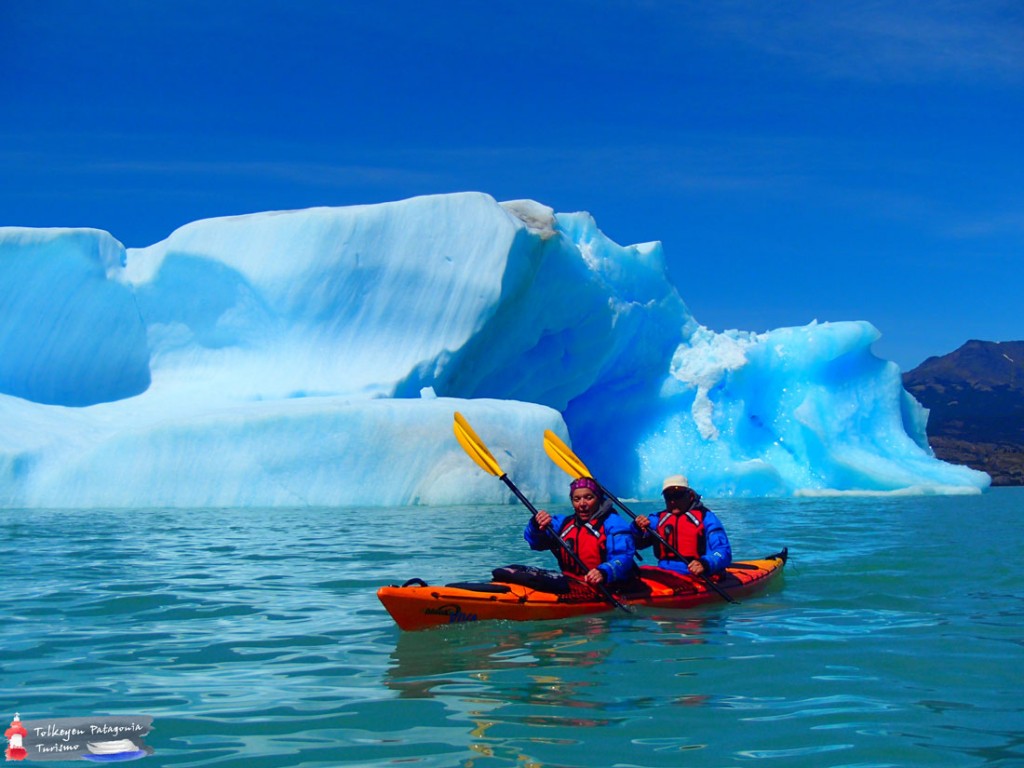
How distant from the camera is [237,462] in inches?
642

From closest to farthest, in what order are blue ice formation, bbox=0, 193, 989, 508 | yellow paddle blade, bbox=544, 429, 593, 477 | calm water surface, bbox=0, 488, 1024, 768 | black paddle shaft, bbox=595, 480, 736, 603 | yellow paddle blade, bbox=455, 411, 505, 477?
calm water surface, bbox=0, 488, 1024, 768 < black paddle shaft, bbox=595, 480, 736, 603 < yellow paddle blade, bbox=455, 411, 505, 477 < yellow paddle blade, bbox=544, 429, 593, 477 < blue ice formation, bbox=0, 193, 989, 508

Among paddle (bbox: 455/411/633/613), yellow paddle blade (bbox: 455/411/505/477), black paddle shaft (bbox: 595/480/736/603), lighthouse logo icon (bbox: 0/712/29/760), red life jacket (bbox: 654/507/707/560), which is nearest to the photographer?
lighthouse logo icon (bbox: 0/712/29/760)

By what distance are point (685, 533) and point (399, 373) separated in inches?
512

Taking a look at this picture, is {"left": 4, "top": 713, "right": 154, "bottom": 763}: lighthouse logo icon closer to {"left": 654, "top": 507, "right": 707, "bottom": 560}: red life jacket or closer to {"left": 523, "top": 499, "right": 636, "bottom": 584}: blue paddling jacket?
{"left": 523, "top": 499, "right": 636, "bottom": 584}: blue paddling jacket

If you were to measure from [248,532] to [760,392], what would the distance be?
15.3 metres

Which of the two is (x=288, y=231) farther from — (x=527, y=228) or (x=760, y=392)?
(x=760, y=392)

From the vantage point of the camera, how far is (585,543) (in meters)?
6.34

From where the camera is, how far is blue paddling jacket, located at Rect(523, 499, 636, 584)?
6.20m

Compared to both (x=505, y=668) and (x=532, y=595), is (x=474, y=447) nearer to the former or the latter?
(x=532, y=595)

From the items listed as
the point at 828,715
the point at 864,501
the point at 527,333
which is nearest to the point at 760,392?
the point at 864,501

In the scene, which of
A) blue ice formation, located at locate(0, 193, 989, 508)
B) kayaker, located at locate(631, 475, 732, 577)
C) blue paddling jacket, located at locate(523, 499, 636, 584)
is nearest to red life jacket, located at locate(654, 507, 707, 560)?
kayaker, located at locate(631, 475, 732, 577)

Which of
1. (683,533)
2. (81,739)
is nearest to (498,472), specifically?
(683,533)

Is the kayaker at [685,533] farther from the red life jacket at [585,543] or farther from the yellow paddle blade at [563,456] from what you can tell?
the yellow paddle blade at [563,456]

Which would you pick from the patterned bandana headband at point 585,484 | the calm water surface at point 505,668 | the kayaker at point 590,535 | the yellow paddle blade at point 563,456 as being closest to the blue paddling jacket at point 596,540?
the kayaker at point 590,535
